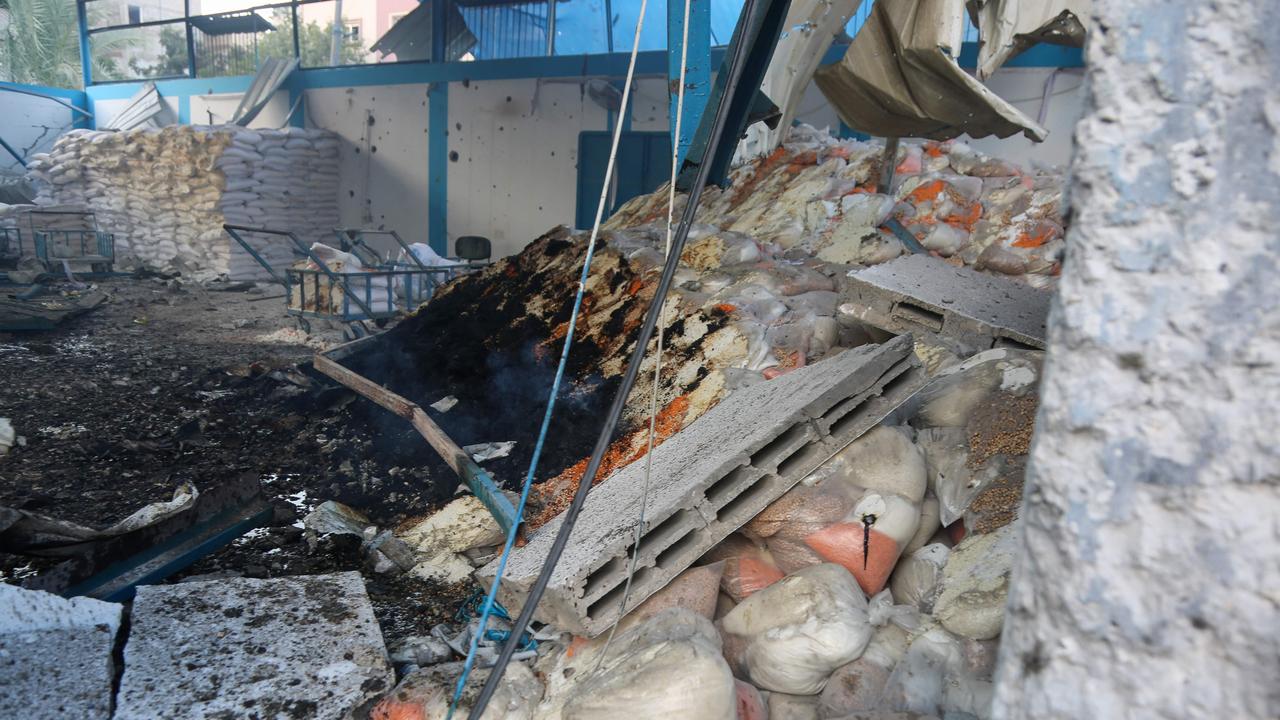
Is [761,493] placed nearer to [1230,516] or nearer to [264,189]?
[1230,516]

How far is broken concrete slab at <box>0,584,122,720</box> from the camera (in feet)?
6.72

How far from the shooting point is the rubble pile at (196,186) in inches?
462

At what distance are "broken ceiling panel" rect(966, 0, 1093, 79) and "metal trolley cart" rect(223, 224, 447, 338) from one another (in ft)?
16.2

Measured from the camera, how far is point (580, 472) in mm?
3529

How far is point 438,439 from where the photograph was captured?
12.8 ft

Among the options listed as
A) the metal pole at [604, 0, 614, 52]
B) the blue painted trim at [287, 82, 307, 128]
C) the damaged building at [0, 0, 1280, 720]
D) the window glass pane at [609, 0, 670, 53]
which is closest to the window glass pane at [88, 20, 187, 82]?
the blue painted trim at [287, 82, 307, 128]

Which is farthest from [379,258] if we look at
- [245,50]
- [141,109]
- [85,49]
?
[85,49]

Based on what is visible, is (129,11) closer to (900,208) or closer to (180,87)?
(180,87)

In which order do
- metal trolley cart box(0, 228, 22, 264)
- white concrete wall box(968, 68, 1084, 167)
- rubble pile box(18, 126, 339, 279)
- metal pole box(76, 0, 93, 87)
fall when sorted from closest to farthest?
white concrete wall box(968, 68, 1084, 167) < metal trolley cart box(0, 228, 22, 264) < rubble pile box(18, 126, 339, 279) < metal pole box(76, 0, 93, 87)

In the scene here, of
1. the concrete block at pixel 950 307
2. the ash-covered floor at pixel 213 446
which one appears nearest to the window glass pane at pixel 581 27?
the ash-covered floor at pixel 213 446

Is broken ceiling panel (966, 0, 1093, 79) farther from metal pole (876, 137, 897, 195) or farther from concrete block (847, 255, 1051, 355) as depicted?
metal pole (876, 137, 897, 195)

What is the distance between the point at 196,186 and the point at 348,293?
6777mm

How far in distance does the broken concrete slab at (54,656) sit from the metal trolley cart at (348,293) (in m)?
4.50

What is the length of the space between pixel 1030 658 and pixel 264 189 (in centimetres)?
1292
